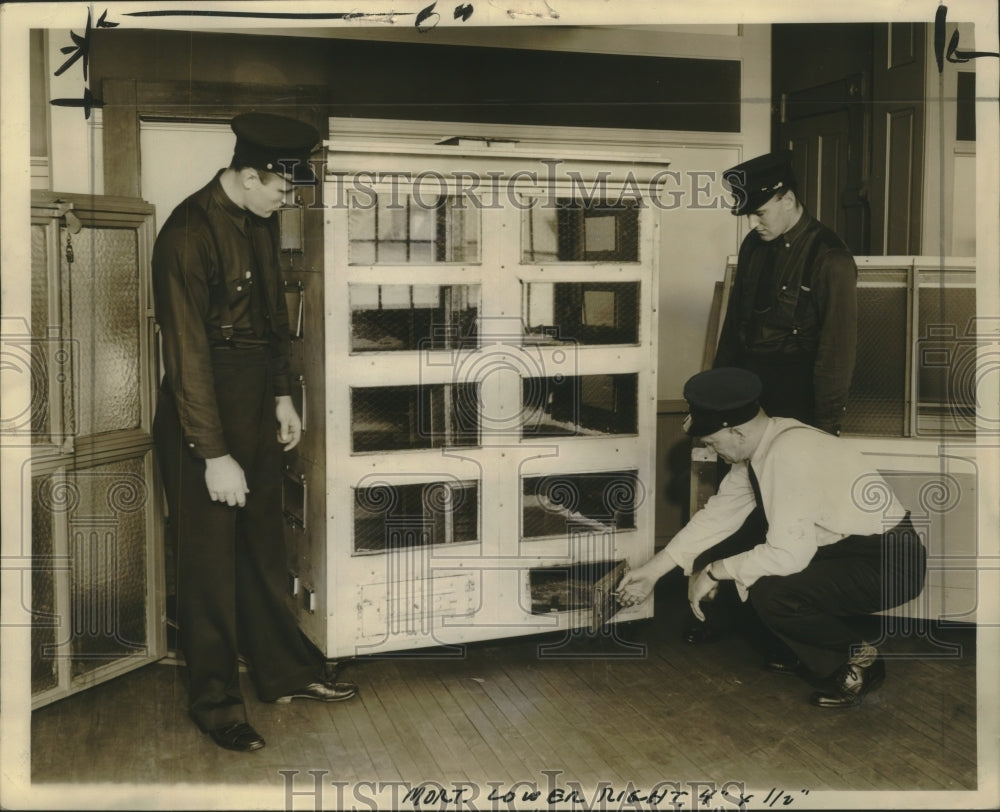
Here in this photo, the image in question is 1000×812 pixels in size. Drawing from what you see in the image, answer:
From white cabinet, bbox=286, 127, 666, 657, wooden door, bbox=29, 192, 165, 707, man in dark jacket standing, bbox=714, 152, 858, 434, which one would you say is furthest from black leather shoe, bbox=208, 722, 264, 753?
man in dark jacket standing, bbox=714, 152, 858, 434

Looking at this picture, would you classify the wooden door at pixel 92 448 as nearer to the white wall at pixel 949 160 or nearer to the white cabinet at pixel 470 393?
the white cabinet at pixel 470 393

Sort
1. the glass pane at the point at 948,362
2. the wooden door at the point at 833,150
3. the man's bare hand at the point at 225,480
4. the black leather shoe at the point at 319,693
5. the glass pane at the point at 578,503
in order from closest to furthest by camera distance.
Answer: the man's bare hand at the point at 225,480 < the glass pane at the point at 948,362 < the black leather shoe at the point at 319,693 < the glass pane at the point at 578,503 < the wooden door at the point at 833,150

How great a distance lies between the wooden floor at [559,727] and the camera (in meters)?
2.51

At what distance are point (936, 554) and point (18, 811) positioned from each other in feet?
8.40

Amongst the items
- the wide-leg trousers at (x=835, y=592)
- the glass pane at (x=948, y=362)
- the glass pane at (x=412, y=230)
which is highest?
the glass pane at (x=412, y=230)

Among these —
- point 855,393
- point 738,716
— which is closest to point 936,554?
point 855,393

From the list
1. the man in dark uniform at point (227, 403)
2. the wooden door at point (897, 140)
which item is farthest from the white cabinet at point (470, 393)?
the wooden door at point (897, 140)

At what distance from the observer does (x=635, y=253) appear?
10.1 feet

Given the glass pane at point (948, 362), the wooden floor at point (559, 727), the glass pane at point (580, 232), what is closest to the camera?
the wooden floor at point (559, 727)

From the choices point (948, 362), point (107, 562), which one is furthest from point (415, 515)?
point (948, 362)

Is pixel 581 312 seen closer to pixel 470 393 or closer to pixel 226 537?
pixel 470 393

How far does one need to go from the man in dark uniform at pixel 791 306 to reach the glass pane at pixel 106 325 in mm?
1772

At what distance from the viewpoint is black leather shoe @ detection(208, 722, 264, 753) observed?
8.45 ft

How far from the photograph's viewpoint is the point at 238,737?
260 centimetres
